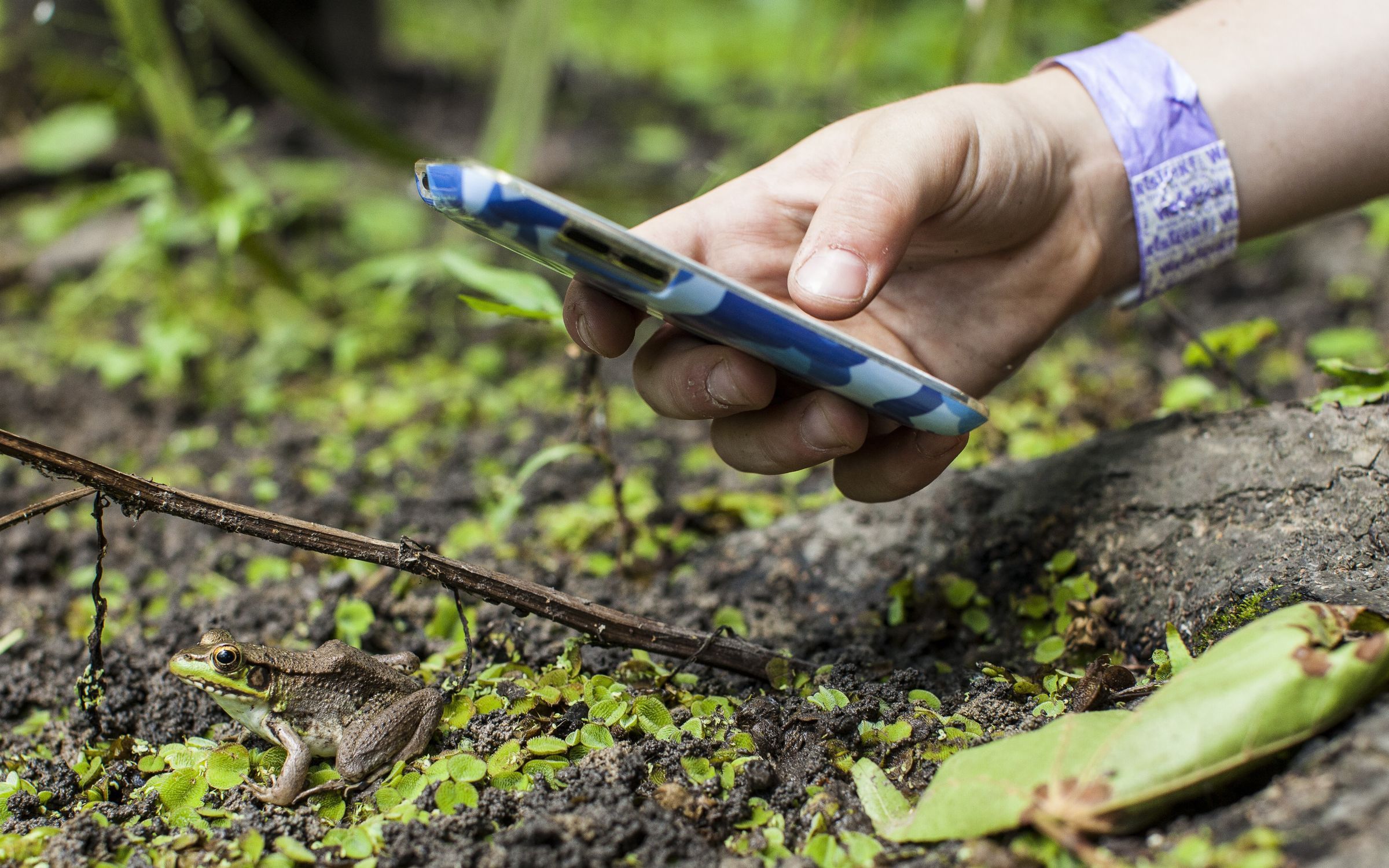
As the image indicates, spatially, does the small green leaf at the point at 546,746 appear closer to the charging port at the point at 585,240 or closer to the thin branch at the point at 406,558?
the thin branch at the point at 406,558

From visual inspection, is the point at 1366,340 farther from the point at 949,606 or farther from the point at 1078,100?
the point at 949,606

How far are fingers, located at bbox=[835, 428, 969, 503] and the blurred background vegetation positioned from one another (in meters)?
0.78

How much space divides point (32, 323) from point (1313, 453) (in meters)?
6.13

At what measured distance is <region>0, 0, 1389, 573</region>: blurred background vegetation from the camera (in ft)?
11.1

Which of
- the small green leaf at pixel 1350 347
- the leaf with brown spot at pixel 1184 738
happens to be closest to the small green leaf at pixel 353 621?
the leaf with brown spot at pixel 1184 738

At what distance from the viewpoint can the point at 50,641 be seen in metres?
2.54

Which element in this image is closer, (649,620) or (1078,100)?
(649,620)

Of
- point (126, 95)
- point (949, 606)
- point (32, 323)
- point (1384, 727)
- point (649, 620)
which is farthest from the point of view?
point (32, 323)

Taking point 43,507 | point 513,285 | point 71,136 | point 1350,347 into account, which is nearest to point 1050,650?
point 513,285

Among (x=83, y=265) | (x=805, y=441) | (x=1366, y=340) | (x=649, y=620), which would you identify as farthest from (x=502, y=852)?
(x=83, y=265)

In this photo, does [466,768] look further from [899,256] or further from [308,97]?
[308,97]

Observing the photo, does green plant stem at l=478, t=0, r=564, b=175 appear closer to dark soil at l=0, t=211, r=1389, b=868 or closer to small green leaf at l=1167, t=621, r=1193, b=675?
dark soil at l=0, t=211, r=1389, b=868

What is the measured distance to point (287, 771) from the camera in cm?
185

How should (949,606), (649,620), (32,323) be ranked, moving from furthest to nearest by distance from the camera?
(32,323) < (949,606) < (649,620)
